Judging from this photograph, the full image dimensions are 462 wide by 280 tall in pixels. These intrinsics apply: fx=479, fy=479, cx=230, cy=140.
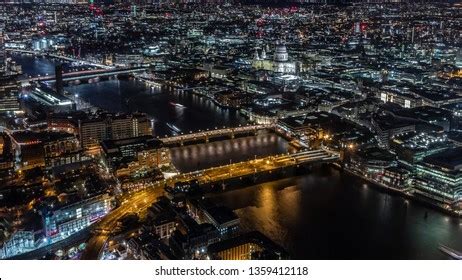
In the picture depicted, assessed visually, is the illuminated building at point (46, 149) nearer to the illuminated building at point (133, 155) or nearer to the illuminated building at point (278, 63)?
the illuminated building at point (133, 155)

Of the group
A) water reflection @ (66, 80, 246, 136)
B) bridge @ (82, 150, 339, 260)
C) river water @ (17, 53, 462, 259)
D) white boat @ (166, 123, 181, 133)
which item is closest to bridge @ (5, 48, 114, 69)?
water reflection @ (66, 80, 246, 136)

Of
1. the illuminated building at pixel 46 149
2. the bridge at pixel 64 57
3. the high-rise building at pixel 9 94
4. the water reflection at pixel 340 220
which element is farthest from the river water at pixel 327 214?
the bridge at pixel 64 57

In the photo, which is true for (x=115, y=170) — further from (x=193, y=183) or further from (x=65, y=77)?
(x=65, y=77)

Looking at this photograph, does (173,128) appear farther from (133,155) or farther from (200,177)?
(200,177)

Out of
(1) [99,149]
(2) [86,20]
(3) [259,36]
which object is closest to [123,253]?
(1) [99,149]

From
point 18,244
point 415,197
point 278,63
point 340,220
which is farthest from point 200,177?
point 278,63
